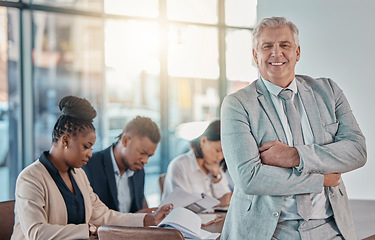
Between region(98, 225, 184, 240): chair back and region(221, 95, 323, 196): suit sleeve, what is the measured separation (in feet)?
1.09

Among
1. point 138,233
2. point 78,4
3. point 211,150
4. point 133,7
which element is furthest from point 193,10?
point 138,233

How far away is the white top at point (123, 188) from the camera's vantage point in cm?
343

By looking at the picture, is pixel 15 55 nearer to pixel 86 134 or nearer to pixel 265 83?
pixel 86 134

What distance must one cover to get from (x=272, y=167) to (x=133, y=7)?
4486mm

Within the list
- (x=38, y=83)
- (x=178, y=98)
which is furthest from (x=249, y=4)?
(x=38, y=83)

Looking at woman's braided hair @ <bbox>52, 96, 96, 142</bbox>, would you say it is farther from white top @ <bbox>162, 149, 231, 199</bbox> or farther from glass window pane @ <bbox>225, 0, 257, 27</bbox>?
glass window pane @ <bbox>225, 0, 257, 27</bbox>

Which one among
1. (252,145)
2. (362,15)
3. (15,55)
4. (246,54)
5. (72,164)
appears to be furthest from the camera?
(246,54)

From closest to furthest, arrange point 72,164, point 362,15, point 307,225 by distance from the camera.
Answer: point 307,225 < point 72,164 < point 362,15

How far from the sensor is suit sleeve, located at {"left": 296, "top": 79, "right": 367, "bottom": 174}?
166 centimetres

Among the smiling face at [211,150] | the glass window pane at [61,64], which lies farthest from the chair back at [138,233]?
the glass window pane at [61,64]

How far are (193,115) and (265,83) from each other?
4.46 metres

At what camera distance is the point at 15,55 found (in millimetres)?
4934

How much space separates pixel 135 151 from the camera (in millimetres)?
3449

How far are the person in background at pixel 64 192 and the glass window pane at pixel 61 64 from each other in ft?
8.30
